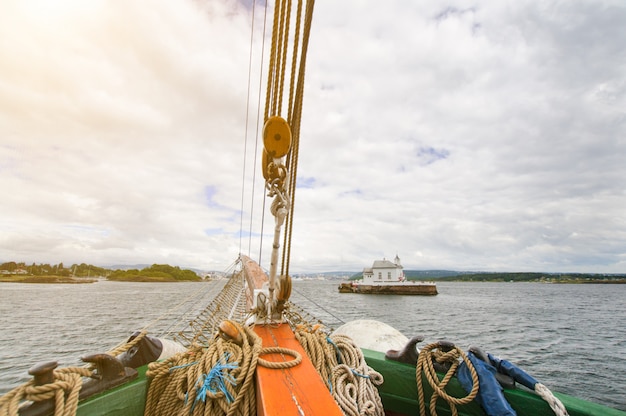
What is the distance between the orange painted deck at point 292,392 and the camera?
1.51m

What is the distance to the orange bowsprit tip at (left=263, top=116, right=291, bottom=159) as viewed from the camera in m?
2.66

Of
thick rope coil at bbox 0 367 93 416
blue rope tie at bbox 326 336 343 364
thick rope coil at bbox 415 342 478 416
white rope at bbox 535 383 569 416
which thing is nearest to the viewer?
thick rope coil at bbox 0 367 93 416

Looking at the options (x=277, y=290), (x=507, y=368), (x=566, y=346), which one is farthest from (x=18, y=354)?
(x=566, y=346)

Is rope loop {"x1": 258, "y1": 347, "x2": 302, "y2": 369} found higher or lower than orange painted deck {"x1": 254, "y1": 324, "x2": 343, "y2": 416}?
higher

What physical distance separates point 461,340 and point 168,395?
1862 centimetres

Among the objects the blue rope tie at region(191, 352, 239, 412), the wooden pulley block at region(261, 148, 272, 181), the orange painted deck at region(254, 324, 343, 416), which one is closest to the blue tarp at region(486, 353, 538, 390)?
the orange painted deck at region(254, 324, 343, 416)

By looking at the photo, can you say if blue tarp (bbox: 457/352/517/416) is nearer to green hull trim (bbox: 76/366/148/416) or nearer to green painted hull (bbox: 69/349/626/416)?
green painted hull (bbox: 69/349/626/416)

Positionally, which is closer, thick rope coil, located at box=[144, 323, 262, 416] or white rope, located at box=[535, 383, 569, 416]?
thick rope coil, located at box=[144, 323, 262, 416]

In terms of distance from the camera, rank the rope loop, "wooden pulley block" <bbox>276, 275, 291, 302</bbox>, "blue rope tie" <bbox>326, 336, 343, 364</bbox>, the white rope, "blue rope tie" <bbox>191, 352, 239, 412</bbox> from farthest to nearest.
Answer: "wooden pulley block" <bbox>276, 275, 291, 302</bbox>
"blue rope tie" <bbox>326, 336, 343, 364</bbox>
the white rope
the rope loop
"blue rope tie" <bbox>191, 352, 239, 412</bbox>

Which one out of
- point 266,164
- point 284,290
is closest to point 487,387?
point 284,290

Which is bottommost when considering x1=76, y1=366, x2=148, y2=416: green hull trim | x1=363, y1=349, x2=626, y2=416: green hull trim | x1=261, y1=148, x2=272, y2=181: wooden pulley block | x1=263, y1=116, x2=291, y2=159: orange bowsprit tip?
x1=363, y1=349, x2=626, y2=416: green hull trim

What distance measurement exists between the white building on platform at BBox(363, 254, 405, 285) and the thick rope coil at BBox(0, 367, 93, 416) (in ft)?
164

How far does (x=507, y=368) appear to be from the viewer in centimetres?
244

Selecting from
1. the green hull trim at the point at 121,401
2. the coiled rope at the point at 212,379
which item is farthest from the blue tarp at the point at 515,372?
the green hull trim at the point at 121,401
